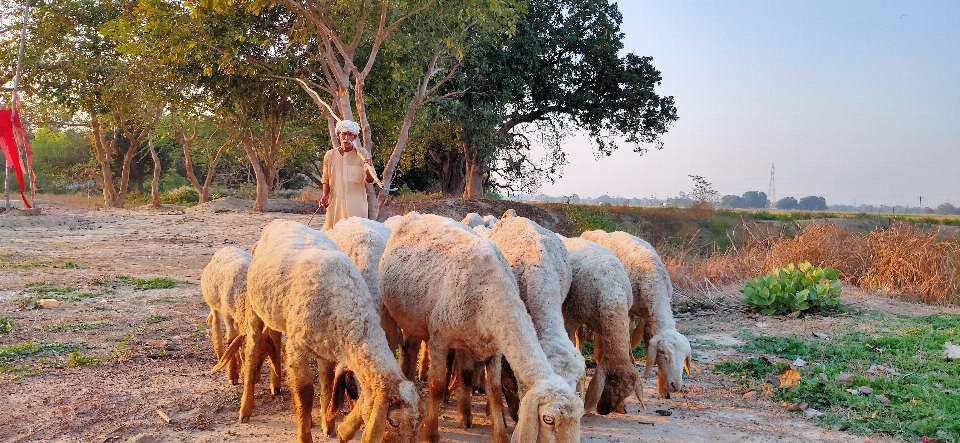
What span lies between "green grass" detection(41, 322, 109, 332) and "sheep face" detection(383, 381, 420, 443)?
5214mm

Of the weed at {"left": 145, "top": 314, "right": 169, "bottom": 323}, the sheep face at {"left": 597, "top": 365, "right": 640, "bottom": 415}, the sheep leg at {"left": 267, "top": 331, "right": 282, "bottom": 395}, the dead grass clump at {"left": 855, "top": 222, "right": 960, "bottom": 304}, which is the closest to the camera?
the sheep face at {"left": 597, "top": 365, "right": 640, "bottom": 415}

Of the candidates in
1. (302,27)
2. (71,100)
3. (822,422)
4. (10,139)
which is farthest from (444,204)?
(822,422)

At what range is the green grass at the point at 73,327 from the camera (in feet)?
24.5

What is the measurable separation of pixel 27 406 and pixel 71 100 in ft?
66.1

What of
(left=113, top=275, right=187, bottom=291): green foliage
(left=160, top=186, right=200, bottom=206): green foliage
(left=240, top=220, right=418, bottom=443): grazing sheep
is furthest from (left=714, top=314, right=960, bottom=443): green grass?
Result: (left=160, top=186, right=200, bottom=206): green foliage

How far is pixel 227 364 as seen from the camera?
20.7 ft

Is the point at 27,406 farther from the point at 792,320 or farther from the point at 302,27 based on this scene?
the point at 302,27

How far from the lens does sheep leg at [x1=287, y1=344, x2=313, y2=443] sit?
179 inches

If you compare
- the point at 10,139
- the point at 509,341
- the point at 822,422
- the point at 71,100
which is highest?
the point at 71,100

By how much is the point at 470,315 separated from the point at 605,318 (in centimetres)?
146

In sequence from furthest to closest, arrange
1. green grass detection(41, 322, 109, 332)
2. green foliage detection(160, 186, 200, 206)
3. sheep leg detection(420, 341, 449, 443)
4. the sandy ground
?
green foliage detection(160, 186, 200, 206) → green grass detection(41, 322, 109, 332) → the sandy ground → sheep leg detection(420, 341, 449, 443)

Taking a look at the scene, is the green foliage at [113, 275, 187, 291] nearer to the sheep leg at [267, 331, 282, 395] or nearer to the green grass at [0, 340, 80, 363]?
the green grass at [0, 340, 80, 363]

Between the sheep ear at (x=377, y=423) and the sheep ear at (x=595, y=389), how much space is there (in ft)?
6.58

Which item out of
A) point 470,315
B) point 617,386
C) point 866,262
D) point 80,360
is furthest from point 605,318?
point 866,262
